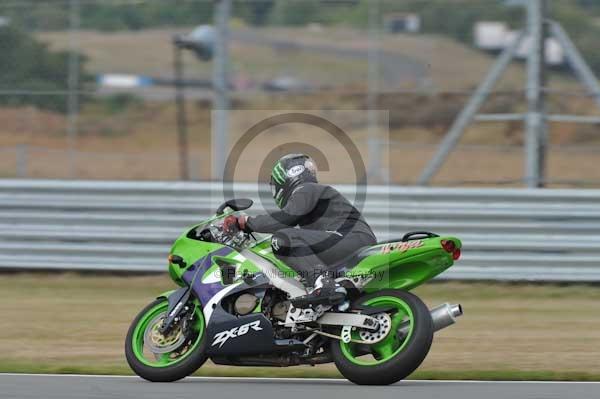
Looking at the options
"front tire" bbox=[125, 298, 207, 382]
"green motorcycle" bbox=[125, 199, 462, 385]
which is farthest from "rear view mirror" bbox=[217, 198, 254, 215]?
"front tire" bbox=[125, 298, 207, 382]

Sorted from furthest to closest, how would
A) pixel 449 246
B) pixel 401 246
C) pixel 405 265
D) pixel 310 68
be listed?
1. pixel 310 68
2. pixel 405 265
3. pixel 401 246
4. pixel 449 246

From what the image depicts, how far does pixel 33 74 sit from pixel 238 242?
6084 mm

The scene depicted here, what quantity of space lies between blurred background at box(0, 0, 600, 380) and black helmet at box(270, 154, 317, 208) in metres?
2.61

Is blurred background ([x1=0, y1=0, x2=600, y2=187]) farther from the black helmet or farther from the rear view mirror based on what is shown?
the black helmet

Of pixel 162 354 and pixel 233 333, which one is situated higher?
pixel 233 333

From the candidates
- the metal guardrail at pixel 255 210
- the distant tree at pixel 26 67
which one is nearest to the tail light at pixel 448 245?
the metal guardrail at pixel 255 210

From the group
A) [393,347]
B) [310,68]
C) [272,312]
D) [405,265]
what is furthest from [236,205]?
[310,68]

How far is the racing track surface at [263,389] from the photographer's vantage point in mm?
6875

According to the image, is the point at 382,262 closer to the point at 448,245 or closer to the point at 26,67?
the point at 448,245

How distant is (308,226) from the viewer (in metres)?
7.59

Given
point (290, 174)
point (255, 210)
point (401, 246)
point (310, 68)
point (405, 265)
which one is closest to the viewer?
point (401, 246)

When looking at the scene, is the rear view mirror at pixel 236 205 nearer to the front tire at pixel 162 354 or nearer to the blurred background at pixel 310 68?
the front tire at pixel 162 354

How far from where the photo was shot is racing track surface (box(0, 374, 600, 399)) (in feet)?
22.6

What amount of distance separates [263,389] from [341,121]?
25.9 ft
